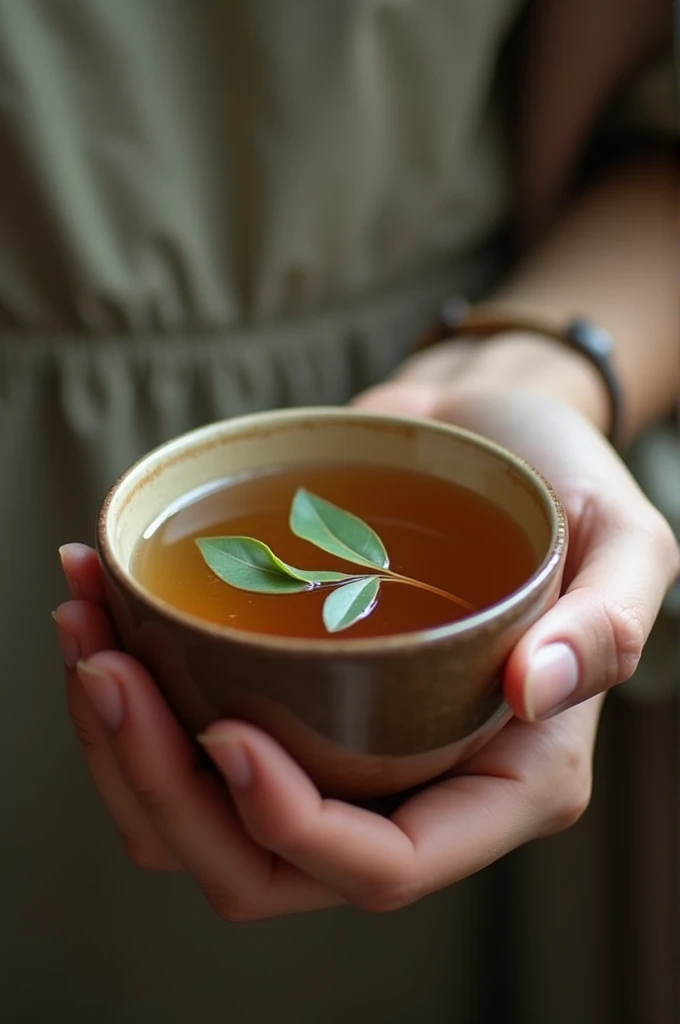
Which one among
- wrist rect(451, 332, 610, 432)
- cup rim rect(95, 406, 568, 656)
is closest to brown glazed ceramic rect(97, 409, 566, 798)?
cup rim rect(95, 406, 568, 656)

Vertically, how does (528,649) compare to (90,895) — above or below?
above

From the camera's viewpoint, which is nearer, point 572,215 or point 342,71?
point 342,71

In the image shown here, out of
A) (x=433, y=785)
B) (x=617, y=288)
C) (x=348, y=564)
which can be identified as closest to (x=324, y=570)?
(x=348, y=564)

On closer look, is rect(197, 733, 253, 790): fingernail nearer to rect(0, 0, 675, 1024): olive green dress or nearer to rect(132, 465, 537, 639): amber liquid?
rect(132, 465, 537, 639): amber liquid

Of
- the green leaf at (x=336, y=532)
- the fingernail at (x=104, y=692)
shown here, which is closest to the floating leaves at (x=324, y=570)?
the green leaf at (x=336, y=532)

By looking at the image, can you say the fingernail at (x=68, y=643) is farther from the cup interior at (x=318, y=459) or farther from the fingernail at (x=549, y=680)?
the fingernail at (x=549, y=680)

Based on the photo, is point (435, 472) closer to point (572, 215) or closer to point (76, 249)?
point (76, 249)

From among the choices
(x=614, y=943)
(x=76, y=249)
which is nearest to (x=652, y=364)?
(x=76, y=249)
